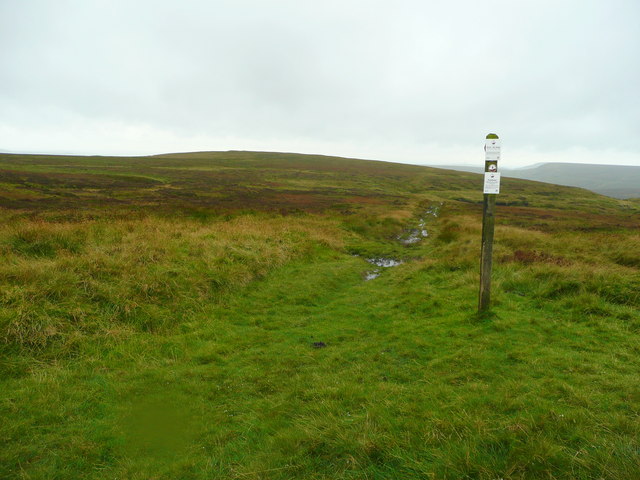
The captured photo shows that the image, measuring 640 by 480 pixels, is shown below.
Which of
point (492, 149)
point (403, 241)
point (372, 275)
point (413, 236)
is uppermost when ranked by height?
point (492, 149)

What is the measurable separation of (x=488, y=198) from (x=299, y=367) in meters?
5.60

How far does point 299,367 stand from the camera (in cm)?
674

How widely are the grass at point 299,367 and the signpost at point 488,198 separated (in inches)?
35.1

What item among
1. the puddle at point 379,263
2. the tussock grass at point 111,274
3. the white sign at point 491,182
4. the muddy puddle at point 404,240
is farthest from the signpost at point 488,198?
the tussock grass at point 111,274

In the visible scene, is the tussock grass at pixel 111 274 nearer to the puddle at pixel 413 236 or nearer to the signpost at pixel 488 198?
the signpost at pixel 488 198

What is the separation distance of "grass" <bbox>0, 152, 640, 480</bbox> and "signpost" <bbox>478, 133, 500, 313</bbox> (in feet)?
Result: 2.93

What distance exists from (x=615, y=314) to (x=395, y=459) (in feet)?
26.0

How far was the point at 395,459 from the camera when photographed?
3660 millimetres

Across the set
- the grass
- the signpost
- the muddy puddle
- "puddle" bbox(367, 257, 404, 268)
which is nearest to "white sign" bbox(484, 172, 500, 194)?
the signpost

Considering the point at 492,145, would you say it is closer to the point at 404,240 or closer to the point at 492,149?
the point at 492,149

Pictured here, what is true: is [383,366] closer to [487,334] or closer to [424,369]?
[424,369]

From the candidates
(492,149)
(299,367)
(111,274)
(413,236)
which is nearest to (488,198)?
(492,149)

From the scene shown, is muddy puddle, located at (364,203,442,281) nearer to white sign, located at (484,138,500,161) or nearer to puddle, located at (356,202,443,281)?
puddle, located at (356,202,443,281)

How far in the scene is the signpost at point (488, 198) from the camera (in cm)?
728
